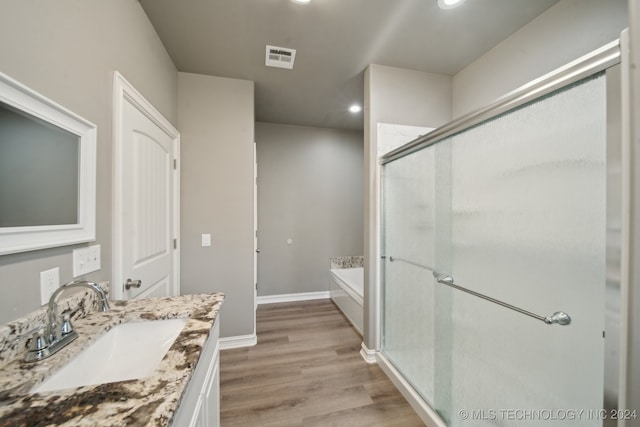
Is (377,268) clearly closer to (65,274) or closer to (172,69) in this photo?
(65,274)

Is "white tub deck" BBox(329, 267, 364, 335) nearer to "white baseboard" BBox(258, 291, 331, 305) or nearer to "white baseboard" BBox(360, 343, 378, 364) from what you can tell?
"white baseboard" BBox(258, 291, 331, 305)

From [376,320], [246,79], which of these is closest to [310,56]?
[246,79]

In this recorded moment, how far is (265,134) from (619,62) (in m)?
3.33

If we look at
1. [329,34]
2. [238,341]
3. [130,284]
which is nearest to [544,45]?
[329,34]

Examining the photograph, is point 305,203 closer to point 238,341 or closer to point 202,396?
point 238,341

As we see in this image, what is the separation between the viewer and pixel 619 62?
2.28 feet

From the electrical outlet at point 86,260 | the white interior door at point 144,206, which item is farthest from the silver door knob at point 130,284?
the electrical outlet at point 86,260

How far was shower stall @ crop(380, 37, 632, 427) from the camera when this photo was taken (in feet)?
2.64

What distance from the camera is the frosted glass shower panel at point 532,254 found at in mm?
892

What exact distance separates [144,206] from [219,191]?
74 centimetres

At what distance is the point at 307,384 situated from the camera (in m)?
1.77

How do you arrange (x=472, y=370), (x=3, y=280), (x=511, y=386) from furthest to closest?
(x=472, y=370), (x=511, y=386), (x=3, y=280)

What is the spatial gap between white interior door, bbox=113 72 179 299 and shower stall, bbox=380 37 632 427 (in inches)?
72.8

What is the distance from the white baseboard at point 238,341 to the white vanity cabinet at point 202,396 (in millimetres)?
1239
